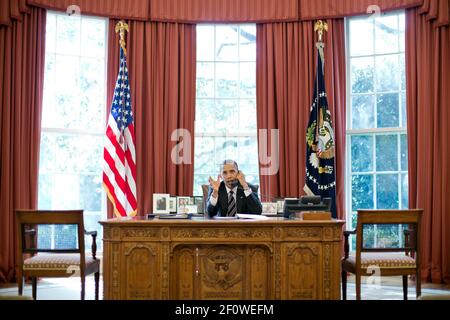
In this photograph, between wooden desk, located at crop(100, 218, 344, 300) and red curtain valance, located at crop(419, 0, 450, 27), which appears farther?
red curtain valance, located at crop(419, 0, 450, 27)

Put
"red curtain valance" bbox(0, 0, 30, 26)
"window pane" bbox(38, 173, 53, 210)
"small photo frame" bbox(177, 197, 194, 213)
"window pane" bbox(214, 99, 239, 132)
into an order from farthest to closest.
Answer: "window pane" bbox(214, 99, 239, 132) < "window pane" bbox(38, 173, 53, 210) < "red curtain valance" bbox(0, 0, 30, 26) < "small photo frame" bbox(177, 197, 194, 213)

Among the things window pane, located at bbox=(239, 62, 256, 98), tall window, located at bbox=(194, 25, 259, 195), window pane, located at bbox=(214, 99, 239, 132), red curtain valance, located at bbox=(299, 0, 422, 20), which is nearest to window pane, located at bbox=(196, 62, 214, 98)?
tall window, located at bbox=(194, 25, 259, 195)

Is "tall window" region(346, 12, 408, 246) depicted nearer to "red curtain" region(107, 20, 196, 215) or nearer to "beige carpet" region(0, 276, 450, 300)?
"beige carpet" region(0, 276, 450, 300)

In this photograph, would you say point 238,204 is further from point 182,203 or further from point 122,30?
point 122,30

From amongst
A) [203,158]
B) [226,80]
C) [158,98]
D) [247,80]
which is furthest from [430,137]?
[158,98]

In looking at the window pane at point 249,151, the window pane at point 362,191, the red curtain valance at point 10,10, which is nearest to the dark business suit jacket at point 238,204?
the window pane at point 249,151

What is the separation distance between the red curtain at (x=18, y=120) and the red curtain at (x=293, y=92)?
2.60 metres

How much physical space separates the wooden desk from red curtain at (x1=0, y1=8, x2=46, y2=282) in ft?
7.46

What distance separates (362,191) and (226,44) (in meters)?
2.50

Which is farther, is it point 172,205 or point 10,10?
point 10,10

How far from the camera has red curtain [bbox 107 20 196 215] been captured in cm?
643

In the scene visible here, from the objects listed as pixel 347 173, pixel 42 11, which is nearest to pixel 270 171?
pixel 347 173

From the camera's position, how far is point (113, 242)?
4.00m

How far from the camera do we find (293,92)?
21.2 feet
